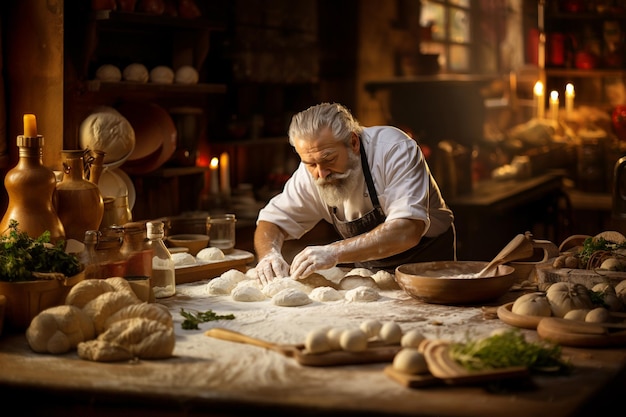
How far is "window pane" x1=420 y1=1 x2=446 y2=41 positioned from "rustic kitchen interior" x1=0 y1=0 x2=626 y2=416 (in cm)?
2

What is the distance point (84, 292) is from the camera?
2938mm

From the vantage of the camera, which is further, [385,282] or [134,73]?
[134,73]

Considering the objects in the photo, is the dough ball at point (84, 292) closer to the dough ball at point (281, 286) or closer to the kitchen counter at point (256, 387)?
the kitchen counter at point (256, 387)

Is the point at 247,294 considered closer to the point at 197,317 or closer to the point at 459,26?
the point at 197,317

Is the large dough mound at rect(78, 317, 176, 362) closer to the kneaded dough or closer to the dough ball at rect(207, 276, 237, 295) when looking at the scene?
the kneaded dough

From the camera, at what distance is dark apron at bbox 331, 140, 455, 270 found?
14.2ft

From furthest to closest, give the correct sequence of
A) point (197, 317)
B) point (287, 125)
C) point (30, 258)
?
1. point (287, 125)
2. point (197, 317)
3. point (30, 258)

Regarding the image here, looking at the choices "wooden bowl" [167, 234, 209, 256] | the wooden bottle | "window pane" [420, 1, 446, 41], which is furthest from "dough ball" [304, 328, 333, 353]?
"window pane" [420, 1, 446, 41]

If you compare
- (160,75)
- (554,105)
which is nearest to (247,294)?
(160,75)

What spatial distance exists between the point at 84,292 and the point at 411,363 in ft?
3.57

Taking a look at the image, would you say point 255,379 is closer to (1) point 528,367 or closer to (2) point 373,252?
(1) point 528,367

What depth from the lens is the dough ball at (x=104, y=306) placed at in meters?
2.83

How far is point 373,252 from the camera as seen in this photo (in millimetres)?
3920

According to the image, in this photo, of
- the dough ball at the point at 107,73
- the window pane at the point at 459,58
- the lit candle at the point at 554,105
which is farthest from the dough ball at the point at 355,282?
the window pane at the point at 459,58
